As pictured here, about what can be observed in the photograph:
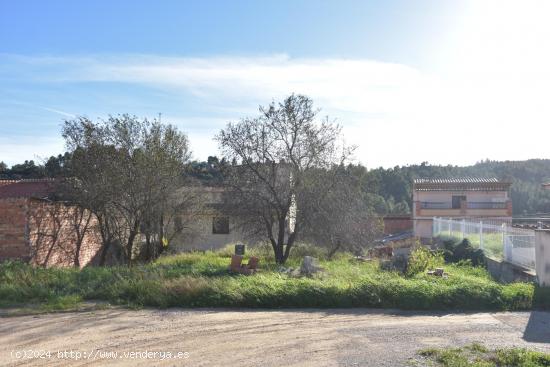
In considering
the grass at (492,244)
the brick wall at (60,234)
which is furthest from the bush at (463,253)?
the brick wall at (60,234)

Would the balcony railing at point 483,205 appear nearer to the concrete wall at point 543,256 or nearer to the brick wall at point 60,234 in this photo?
the brick wall at point 60,234

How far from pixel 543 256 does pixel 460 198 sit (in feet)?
118

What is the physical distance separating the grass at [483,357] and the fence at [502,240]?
6.99m

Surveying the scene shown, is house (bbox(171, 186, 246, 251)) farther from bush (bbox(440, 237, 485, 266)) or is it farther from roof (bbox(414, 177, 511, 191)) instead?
roof (bbox(414, 177, 511, 191))

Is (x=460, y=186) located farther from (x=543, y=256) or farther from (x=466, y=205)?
(x=543, y=256)

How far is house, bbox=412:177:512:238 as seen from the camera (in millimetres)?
44344

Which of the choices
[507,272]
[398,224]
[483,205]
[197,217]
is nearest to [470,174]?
[483,205]

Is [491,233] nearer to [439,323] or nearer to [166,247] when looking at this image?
[439,323]

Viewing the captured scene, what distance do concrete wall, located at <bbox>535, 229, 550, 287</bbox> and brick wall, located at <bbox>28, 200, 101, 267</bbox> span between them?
1396 centimetres

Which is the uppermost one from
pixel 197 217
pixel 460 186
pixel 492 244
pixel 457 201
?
pixel 460 186

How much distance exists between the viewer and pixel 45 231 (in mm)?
16594

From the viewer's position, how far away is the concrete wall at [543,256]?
10.6 m

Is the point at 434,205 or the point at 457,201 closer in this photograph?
the point at 457,201

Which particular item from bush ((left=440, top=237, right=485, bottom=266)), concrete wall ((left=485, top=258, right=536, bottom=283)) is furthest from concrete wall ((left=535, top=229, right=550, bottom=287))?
bush ((left=440, top=237, right=485, bottom=266))
